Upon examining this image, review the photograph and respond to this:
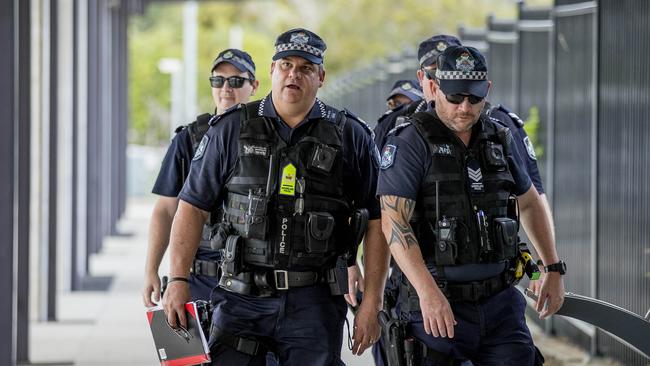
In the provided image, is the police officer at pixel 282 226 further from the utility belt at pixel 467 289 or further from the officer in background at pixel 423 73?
the officer in background at pixel 423 73

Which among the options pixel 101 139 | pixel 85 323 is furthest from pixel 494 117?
pixel 101 139

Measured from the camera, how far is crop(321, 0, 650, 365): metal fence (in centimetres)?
908

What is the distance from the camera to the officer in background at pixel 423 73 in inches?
282

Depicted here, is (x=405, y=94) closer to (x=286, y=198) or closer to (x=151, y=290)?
(x=151, y=290)

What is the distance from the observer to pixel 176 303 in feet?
19.4

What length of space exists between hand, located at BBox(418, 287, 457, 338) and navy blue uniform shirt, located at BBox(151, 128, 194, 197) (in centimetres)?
222

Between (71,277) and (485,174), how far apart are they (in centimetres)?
1050

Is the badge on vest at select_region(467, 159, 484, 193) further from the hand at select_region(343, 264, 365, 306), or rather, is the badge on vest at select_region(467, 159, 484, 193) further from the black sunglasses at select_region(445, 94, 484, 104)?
the hand at select_region(343, 264, 365, 306)

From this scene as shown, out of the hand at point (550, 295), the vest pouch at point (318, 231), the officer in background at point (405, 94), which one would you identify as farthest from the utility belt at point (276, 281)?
the officer in background at point (405, 94)

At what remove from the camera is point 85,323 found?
13.2m

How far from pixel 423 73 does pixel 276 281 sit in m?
1.73

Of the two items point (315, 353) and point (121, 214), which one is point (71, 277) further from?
point (121, 214)

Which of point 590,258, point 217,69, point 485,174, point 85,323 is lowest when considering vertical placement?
point 85,323

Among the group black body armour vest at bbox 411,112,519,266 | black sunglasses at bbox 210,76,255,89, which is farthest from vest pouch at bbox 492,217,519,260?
black sunglasses at bbox 210,76,255,89
